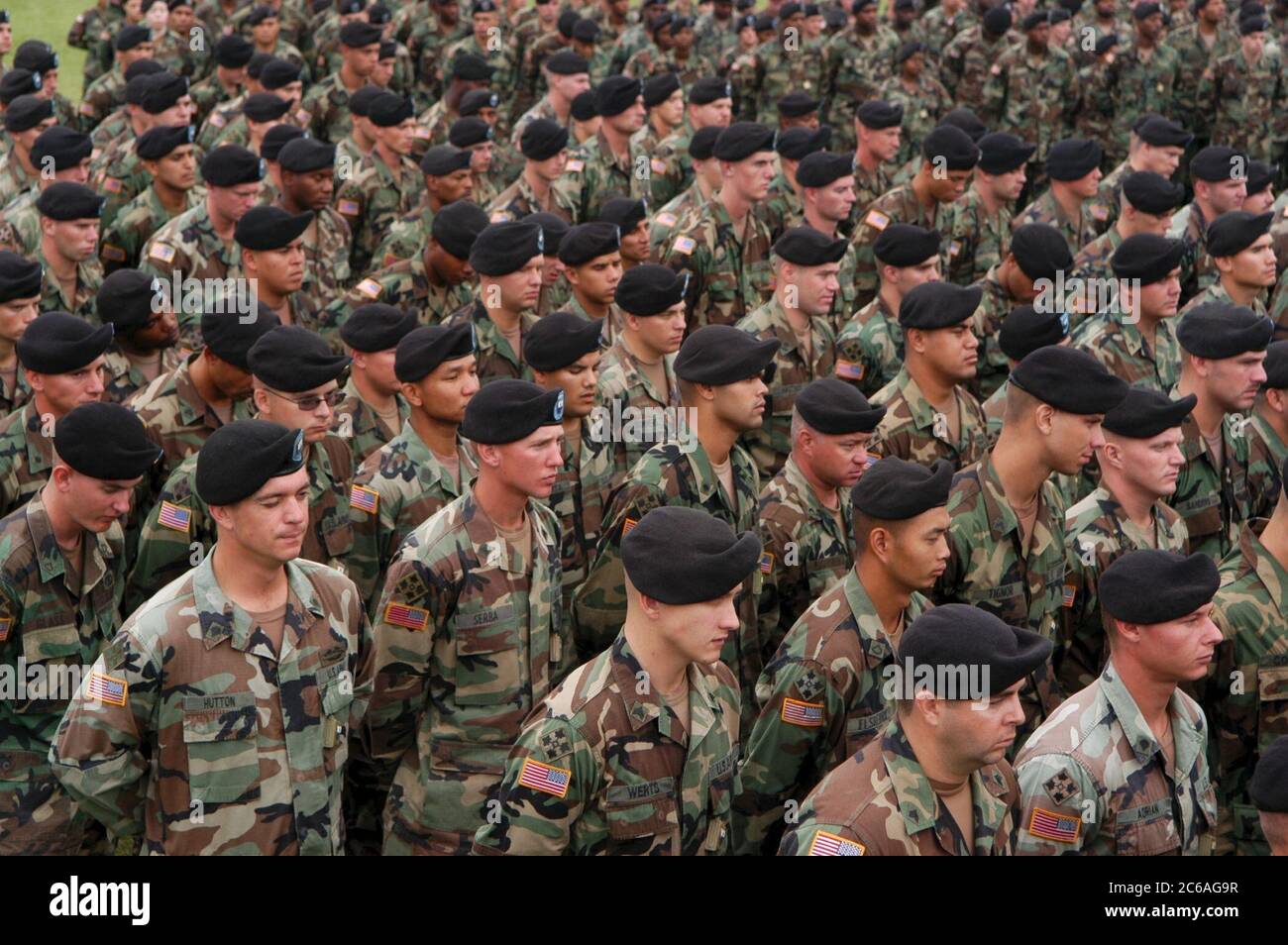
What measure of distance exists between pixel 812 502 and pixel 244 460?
96.2 inches

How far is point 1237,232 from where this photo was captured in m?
9.34

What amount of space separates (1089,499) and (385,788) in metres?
2.89

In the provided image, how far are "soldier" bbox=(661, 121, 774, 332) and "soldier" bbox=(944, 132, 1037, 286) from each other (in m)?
1.38

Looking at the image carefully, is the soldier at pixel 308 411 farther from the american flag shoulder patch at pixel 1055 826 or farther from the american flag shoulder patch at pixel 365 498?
the american flag shoulder patch at pixel 1055 826

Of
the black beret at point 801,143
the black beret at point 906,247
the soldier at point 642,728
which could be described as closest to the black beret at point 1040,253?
the black beret at point 906,247

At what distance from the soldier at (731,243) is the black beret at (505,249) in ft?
7.65

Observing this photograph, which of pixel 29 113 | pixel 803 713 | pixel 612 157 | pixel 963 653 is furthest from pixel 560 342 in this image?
pixel 29 113

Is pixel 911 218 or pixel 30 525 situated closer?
pixel 30 525

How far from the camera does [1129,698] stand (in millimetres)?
4688

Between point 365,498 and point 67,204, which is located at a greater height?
point 365,498

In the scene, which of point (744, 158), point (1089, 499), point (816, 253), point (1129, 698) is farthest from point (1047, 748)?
point (744, 158)

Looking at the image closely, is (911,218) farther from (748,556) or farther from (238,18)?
(238,18)

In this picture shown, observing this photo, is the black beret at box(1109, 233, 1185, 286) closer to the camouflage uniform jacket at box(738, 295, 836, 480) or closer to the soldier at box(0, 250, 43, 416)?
the camouflage uniform jacket at box(738, 295, 836, 480)

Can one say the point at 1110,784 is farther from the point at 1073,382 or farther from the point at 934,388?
the point at 934,388
